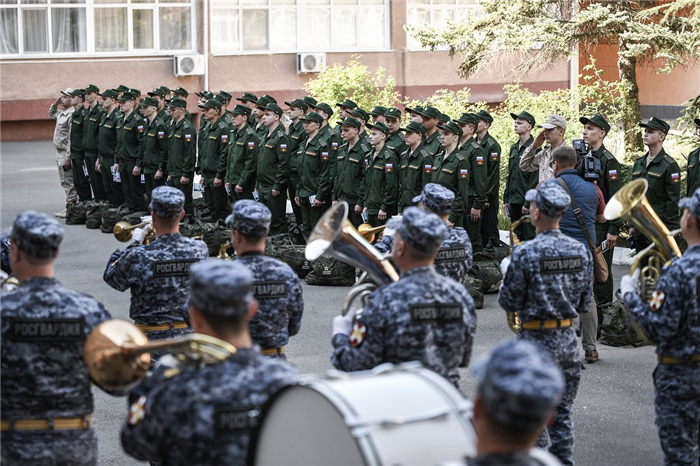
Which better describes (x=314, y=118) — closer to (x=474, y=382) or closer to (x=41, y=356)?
(x=474, y=382)

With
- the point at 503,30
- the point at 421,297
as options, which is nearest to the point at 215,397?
the point at 421,297

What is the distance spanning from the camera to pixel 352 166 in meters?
13.7

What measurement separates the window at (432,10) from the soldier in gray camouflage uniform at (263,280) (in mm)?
26287

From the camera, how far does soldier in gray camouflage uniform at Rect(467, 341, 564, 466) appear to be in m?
2.89

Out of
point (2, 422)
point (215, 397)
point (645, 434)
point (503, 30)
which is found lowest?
point (645, 434)

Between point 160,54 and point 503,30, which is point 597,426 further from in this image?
point 160,54

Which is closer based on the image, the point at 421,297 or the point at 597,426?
the point at 421,297

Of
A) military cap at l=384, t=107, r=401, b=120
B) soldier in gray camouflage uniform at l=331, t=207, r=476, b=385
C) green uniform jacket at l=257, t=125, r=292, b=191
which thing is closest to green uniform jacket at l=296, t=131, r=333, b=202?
green uniform jacket at l=257, t=125, r=292, b=191

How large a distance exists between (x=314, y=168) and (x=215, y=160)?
259cm

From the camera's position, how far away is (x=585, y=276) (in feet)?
22.5

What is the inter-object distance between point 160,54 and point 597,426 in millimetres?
23464

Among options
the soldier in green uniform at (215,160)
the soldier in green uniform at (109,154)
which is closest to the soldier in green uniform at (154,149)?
the soldier in green uniform at (215,160)

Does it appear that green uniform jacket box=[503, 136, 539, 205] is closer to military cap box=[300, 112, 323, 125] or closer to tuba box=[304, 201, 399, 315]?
military cap box=[300, 112, 323, 125]

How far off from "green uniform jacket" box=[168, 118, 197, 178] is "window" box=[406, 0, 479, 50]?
15830mm
